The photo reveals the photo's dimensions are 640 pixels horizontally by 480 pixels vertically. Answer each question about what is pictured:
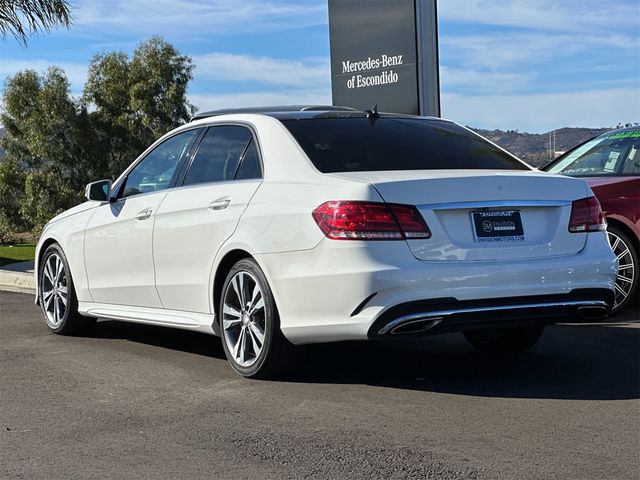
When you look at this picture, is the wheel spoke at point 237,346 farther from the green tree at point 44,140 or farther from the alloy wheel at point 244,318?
the green tree at point 44,140

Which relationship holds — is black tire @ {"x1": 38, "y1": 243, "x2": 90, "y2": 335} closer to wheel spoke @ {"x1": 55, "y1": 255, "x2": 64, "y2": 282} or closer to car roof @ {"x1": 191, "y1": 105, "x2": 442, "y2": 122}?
wheel spoke @ {"x1": 55, "y1": 255, "x2": 64, "y2": 282}

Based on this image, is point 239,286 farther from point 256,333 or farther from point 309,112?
point 309,112

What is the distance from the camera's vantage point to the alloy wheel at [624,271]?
28.3 feet

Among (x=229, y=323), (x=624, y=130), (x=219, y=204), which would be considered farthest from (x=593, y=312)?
(x=624, y=130)

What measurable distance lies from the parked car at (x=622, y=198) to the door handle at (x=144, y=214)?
155 inches

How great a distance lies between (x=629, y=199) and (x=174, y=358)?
417cm

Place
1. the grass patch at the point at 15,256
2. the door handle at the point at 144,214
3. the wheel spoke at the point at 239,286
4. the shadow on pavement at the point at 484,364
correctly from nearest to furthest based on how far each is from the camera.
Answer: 1. the shadow on pavement at the point at 484,364
2. the wheel spoke at the point at 239,286
3. the door handle at the point at 144,214
4. the grass patch at the point at 15,256

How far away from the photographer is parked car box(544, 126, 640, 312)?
8641 millimetres

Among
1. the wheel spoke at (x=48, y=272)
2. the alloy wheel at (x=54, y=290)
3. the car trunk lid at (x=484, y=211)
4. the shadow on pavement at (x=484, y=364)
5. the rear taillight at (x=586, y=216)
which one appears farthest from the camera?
the wheel spoke at (x=48, y=272)

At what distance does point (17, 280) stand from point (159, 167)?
20.1 feet

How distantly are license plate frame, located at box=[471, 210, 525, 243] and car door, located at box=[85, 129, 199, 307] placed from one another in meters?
2.43

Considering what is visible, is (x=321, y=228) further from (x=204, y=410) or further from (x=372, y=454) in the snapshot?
(x=372, y=454)

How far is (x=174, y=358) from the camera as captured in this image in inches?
281

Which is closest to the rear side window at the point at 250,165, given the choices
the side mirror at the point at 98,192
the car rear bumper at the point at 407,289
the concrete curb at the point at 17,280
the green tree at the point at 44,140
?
the car rear bumper at the point at 407,289
